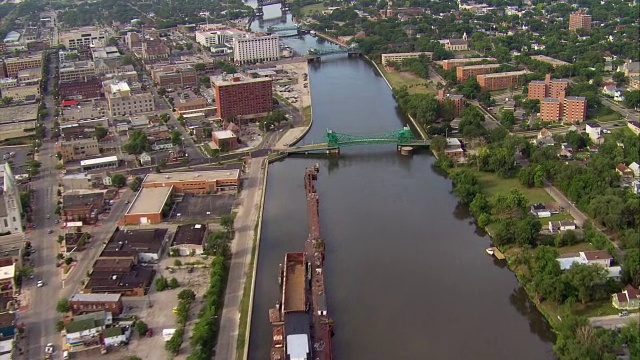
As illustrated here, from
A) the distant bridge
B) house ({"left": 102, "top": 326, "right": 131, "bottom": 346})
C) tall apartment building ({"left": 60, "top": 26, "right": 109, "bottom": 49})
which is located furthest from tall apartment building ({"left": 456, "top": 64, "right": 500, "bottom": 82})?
tall apartment building ({"left": 60, "top": 26, "right": 109, "bottom": 49})

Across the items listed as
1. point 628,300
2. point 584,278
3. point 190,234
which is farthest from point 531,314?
point 190,234

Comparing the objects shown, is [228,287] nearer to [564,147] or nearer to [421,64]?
[564,147]

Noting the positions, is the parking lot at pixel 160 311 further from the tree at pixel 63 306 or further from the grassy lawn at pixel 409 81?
the grassy lawn at pixel 409 81

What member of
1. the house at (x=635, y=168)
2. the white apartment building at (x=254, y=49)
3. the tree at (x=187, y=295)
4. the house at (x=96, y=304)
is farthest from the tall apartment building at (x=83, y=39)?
the house at (x=635, y=168)

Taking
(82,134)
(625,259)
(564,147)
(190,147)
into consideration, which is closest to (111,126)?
(82,134)

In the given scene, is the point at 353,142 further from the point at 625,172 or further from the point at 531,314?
the point at 531,314

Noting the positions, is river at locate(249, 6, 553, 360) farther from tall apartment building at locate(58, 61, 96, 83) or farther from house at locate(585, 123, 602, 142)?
tall apartment building at locate(58, 61, 96, 83)
